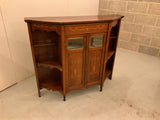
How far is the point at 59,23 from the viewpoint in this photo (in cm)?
147

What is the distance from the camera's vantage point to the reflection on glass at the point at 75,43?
5.54 feet

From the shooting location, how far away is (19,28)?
214cm

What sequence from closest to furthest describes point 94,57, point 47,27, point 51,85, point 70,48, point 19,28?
1. point 47,27
2. point 70,48
3. point 94,57
4. point 51,85
5. point 19,28

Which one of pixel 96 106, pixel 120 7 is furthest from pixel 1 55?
pixel 120 7

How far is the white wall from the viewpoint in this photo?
6.47 feet

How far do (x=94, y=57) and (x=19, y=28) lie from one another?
4.34 feet

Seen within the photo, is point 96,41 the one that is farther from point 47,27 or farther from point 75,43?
point 47,27

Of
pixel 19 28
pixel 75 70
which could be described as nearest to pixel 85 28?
pixel 75 70

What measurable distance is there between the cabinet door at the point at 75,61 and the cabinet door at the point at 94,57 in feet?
0.29

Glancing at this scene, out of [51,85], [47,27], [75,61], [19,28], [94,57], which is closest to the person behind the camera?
[47,27]

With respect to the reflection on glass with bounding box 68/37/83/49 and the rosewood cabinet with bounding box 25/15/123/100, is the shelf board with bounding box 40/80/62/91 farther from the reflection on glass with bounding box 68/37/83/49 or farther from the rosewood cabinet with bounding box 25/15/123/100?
the reflection on glass with bounding box 68/37/83/49

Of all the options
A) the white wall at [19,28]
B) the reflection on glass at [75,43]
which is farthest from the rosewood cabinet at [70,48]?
the white wall at [19,28]

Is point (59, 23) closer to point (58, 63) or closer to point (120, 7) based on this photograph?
point (58, 63)

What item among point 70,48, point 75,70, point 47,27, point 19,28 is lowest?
point 75,70
